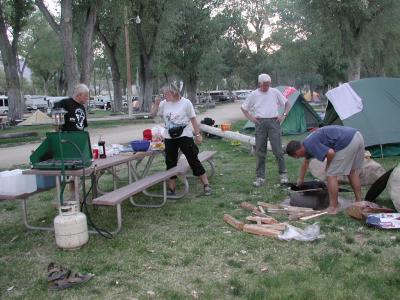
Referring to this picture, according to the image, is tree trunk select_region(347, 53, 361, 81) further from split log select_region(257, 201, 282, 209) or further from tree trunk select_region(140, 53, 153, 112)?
split log select_region(257, 201, 282, 209)

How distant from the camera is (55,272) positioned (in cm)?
404

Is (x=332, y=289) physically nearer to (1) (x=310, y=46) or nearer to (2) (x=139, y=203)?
(2) (x=139, y=203)

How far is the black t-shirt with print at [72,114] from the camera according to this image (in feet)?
19.5

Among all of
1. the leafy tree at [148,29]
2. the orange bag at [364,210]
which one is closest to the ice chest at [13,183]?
the orange bag at [364,210]

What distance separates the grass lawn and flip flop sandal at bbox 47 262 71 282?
8 centimetres

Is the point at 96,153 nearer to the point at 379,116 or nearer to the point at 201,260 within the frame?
the point at 201,260

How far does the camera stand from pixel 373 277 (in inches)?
149

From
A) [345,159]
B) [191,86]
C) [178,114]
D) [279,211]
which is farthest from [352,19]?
[191,86]

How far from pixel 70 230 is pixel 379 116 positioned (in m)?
7.33

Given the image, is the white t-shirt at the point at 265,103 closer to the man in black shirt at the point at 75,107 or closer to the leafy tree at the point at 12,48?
the man in black shirt at the point at 75,107

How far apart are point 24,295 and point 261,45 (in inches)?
2061

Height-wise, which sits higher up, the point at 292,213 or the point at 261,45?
the point at 261,45

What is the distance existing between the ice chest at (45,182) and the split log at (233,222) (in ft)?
7.19

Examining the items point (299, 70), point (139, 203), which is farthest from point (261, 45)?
point (139, 203)
